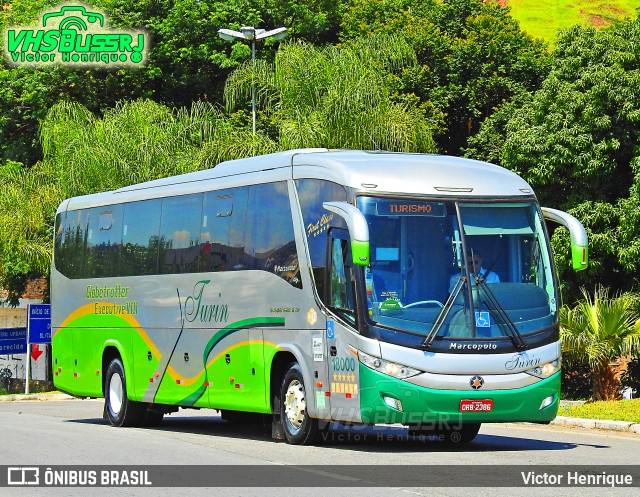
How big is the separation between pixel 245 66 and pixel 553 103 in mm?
12627

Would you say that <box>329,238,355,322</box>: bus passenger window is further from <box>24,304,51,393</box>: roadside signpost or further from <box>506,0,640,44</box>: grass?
<box>506,0,640,44</box>: grass

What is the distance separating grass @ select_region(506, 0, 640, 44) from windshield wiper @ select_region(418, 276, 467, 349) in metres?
147

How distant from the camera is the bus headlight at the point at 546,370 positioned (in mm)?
15086

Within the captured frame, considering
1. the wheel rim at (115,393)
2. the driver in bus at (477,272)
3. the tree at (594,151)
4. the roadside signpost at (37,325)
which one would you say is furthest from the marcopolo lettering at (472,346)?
the roadside signpost at (37,325)

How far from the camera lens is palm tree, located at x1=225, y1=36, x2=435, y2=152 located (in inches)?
1495

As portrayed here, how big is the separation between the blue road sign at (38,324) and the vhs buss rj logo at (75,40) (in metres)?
13.2

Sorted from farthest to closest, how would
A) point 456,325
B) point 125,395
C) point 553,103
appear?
point 553,103, point 125,395, point 456,325

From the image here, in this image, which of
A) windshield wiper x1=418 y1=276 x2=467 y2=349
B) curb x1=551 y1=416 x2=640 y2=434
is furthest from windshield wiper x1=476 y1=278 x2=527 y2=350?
curb x1=551 y1=416 x2=640 y2=434

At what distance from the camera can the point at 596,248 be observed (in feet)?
103

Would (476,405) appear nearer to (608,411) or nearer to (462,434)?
(462,434)

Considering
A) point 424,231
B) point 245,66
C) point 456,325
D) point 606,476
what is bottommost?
point 606,476

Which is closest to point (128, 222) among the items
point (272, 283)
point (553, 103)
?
point (272, 283)

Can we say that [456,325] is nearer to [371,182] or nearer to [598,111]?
[371,182]

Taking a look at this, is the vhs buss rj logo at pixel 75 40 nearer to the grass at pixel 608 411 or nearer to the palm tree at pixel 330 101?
the palm tree at pixel 330 101
